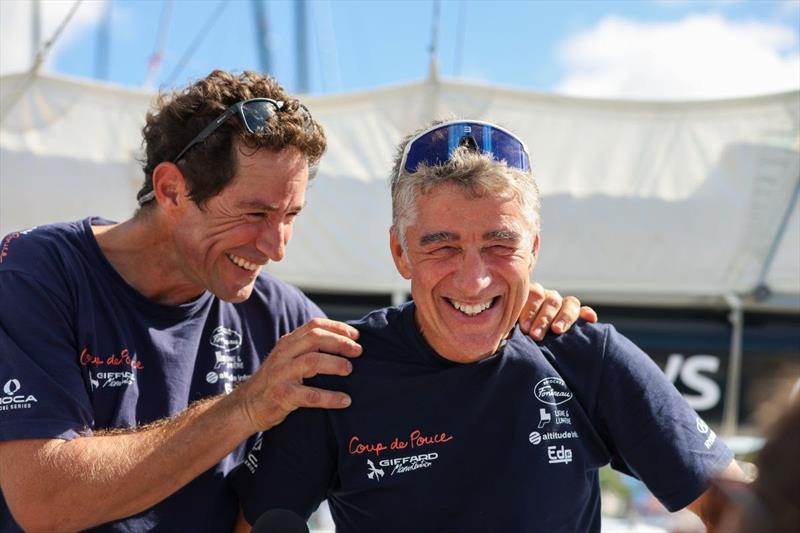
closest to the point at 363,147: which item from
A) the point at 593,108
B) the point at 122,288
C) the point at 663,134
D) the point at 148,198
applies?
the point at 593,108

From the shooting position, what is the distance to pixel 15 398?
2.16 m

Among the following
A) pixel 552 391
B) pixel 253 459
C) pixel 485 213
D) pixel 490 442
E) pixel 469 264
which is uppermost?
pixel 485 213

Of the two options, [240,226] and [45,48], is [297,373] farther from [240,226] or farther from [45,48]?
[45,48]

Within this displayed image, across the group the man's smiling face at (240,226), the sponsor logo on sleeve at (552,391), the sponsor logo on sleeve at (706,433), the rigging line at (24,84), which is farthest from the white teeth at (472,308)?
the rigging line at (24,84)

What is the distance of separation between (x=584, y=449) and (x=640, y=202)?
2.17m

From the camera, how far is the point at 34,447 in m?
2.13

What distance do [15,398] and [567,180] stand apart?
107 inches

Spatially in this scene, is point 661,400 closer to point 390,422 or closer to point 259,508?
point 390,422

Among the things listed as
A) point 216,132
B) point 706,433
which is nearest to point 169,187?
point 216,132

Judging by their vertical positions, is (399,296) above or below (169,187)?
below

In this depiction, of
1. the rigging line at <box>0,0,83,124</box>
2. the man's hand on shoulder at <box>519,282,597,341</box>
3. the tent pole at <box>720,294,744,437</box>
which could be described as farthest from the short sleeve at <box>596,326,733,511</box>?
the rigging line at <box>0,0,83,124</box>

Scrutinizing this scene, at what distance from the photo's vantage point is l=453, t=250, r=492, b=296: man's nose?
2.06m

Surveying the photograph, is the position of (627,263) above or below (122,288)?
below

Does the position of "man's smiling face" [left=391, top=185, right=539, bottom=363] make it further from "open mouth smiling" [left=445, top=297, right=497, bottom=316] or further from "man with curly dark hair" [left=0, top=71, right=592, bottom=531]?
"man with curly dark hair" [left=0, top=71, right=592, bottom=531]
